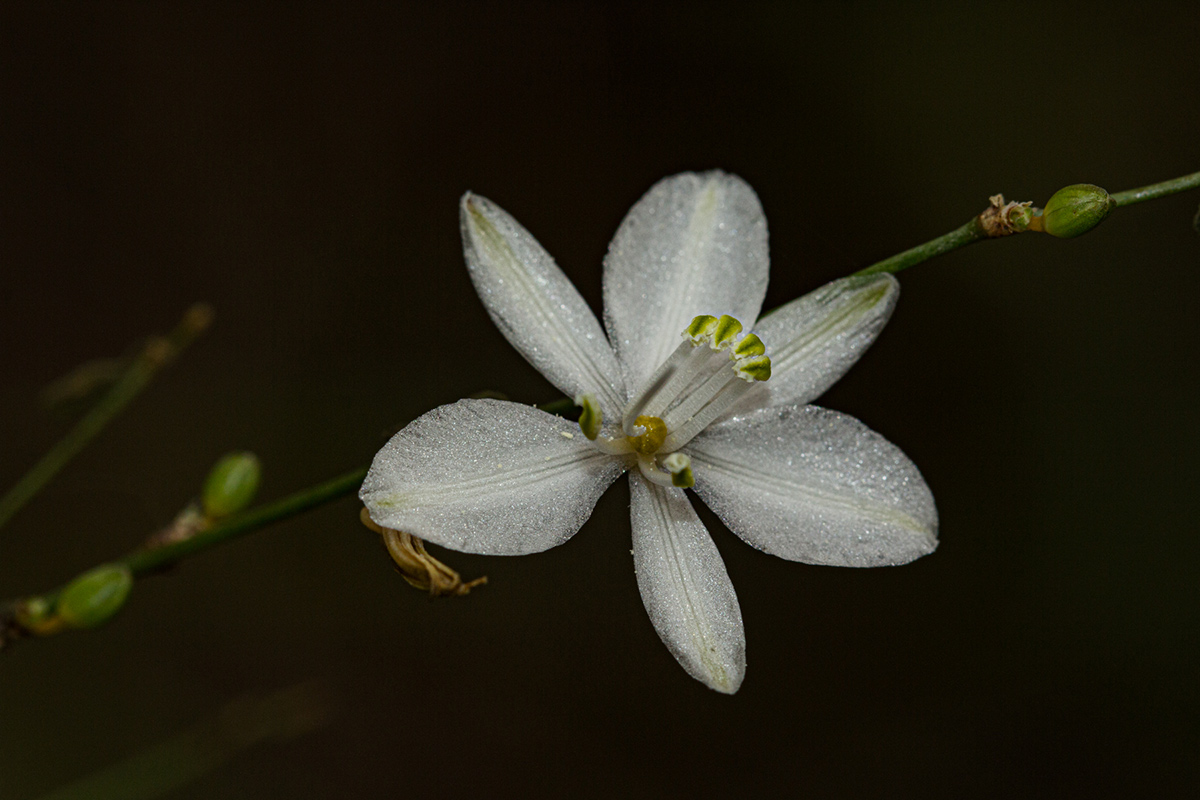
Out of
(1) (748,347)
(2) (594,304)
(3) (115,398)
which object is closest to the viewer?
(1) (748,347)

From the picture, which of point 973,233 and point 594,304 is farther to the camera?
point 594,304

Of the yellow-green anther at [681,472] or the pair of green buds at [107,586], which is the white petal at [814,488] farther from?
the pair of green buds at [107,586]

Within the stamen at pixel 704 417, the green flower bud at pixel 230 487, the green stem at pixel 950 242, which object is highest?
the green flower bud at pixel 230 487

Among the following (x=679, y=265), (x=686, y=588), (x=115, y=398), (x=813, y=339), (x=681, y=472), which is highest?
(x=115, y=398)

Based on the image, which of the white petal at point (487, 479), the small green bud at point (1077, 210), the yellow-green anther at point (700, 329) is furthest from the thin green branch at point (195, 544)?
the small green bud at point (1077, 210)

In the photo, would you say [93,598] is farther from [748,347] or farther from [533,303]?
[748,347]

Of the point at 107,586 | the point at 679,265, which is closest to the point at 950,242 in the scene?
the point at 679,265

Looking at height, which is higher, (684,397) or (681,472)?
(684,397)
